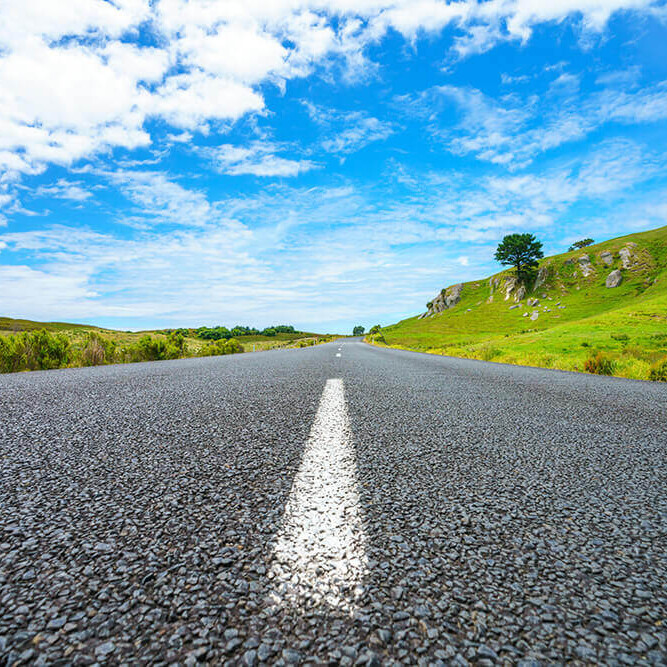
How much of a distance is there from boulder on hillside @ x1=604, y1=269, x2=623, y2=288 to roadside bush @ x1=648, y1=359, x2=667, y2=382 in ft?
241

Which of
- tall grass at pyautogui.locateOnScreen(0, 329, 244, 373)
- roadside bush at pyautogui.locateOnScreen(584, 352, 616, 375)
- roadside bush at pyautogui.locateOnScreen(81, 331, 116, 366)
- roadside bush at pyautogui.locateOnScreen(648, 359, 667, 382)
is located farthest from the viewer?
roadside bush at pyautogui.locateOnScreen(81, 331, 116, 366)

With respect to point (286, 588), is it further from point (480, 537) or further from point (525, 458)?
point (525, 458)

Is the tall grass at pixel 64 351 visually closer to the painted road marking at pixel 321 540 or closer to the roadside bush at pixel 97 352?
the roadside bush at pixel 97 352

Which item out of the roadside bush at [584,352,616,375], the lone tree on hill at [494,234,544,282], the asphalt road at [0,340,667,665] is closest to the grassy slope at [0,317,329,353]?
the asphalt road at [0,340,667,665]

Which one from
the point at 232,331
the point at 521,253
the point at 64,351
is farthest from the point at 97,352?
the point at 521,253

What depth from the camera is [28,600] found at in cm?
90

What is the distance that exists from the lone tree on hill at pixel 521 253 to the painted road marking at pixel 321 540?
86042mm

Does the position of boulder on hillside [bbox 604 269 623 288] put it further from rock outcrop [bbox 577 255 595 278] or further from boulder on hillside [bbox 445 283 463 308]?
boulder on hillside [bbox 445 283 463 308]

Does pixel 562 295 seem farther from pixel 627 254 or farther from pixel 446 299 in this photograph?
Answer: pixel 446 299

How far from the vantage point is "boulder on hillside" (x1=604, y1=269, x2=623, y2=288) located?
65812 millimetres

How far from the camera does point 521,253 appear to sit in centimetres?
7712

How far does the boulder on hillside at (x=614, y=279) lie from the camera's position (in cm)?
6581

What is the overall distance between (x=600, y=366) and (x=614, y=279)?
243ft

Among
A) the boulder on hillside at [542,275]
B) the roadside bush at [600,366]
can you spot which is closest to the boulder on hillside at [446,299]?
the boulder on hillside at [542,275]
